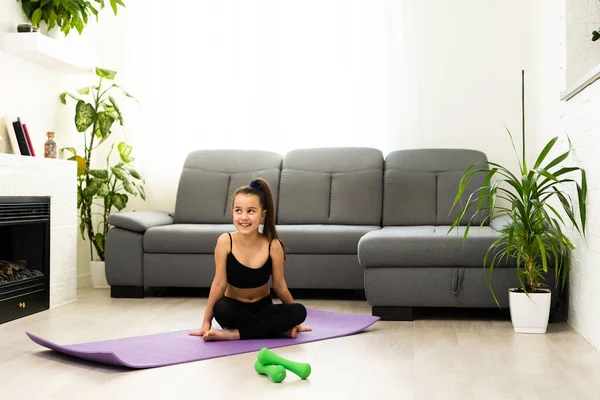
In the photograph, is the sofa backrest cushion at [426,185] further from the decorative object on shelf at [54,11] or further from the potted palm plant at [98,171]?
the decorative object on shelf at [54,11]

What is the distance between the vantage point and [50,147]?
4.68 m

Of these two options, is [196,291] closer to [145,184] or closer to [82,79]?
[145,184]

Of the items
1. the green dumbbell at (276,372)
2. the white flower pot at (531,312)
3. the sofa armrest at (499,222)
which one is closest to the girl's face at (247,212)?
the green dumbbell at (276,372)

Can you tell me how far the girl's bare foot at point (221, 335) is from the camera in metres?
3.31

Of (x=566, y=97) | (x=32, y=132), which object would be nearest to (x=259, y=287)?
(x=566, y=97)

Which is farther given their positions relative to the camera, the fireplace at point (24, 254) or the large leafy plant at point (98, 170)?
the large leafy plant at point (98, 170)

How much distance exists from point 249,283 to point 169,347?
1.60 ft

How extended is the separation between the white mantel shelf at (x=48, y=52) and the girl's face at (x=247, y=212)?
1888mm

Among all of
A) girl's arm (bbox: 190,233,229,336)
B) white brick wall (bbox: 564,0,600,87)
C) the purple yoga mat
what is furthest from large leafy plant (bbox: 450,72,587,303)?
girl's arm (bbox: 190,233,229,336)

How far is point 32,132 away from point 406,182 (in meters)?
2.48

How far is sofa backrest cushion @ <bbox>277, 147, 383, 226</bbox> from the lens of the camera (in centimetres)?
511

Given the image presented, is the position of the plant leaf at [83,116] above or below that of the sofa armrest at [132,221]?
above

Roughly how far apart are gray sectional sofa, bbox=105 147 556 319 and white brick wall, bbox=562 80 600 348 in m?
0.36

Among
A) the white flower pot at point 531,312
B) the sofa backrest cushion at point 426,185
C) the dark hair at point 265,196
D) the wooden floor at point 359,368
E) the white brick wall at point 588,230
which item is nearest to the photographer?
the wooden floor at point 359,368
